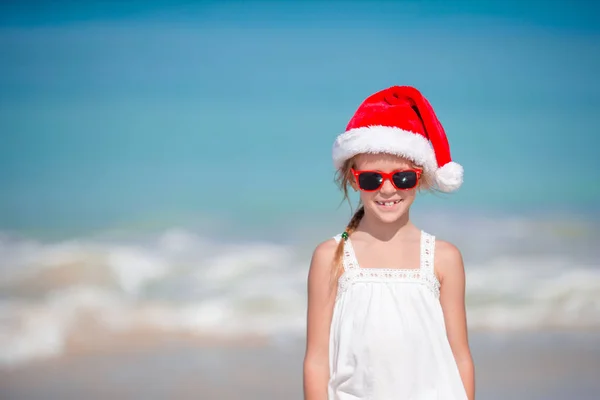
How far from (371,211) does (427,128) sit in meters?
0.28

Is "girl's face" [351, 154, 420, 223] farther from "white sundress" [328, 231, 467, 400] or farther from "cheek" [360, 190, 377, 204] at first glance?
"white sundress" [328, 231, 467, 400]

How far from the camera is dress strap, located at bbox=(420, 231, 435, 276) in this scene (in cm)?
231

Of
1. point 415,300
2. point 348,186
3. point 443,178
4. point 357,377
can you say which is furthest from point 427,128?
point 357,377

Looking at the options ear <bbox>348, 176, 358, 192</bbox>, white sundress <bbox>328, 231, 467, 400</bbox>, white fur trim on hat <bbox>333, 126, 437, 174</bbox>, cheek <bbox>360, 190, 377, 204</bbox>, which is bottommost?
white sundress <bbox>328, 231, 467, 400</bbox>

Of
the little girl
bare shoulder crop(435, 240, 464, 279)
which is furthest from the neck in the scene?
bare shoulder crop(435, 240, 464, 279)

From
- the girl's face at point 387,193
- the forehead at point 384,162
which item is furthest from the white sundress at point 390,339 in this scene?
the forehead at point 384,162

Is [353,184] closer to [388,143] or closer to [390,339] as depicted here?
[388,143]

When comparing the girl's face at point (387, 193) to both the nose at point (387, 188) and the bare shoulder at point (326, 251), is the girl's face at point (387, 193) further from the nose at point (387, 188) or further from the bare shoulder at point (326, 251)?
the bare shoulder at point (326, 251)

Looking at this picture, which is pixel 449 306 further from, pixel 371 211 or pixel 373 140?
pixel 373 140

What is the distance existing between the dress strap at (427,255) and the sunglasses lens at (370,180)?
0.24 meters

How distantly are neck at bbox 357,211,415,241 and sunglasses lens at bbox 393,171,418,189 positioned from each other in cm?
13

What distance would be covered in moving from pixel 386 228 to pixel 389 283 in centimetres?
17

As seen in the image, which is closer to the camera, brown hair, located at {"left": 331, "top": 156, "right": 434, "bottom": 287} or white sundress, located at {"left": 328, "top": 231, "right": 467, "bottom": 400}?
white sundress, located at {"left": 328, "top": 231, "right": 467, "bottom": 400}

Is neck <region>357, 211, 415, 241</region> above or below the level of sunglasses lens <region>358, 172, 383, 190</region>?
below
